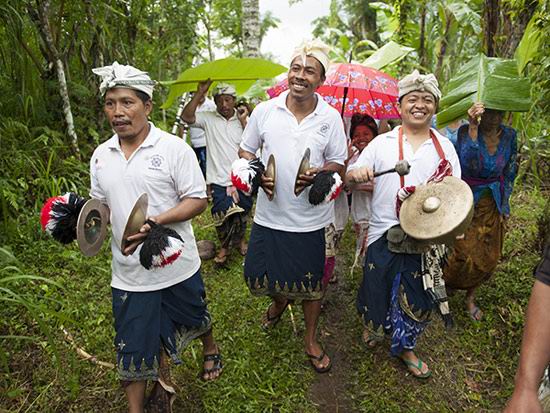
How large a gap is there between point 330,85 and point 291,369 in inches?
85.1

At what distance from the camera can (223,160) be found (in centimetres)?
431

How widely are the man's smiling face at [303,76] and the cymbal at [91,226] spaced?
1251mm

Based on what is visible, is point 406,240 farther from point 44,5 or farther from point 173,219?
point 44,5

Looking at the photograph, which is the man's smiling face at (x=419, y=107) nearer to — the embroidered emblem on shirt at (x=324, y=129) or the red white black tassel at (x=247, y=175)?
the embroidered emblem on shirt at (x=324, y=129)

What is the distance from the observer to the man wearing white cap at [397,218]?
8.04 feet

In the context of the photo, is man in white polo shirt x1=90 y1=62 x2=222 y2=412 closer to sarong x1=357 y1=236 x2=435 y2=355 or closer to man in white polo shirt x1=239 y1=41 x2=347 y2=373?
man in white polo shirt x1=239 y1=41 x2=347 y2=373

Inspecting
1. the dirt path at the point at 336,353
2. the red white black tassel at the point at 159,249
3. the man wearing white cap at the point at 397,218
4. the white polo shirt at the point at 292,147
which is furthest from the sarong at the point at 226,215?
the red white black tassel at the point at 159,249

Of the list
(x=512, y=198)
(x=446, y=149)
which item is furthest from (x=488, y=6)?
(x=512, y=198)

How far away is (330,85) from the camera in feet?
11.0

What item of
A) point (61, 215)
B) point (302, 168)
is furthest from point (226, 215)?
point (61, 215)

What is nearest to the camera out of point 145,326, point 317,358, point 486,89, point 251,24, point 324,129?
point 145,326

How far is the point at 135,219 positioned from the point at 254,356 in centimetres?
153

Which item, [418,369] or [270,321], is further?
[270,321]

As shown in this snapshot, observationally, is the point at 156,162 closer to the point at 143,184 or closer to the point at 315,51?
the point at 143,184
